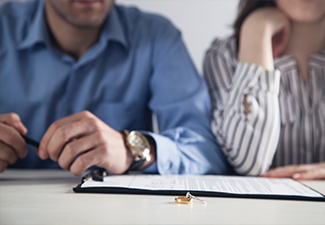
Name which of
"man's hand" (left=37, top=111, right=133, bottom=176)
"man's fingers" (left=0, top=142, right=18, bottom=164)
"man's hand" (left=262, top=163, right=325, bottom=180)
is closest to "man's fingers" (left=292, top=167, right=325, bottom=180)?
"man's hand" (left=262, top=163, right=325, bottom=180)

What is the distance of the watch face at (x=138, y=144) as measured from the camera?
76cm

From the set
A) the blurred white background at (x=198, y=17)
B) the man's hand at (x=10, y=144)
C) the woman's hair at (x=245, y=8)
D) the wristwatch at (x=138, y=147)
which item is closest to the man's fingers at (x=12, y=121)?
the man's hand at (x=10, y=144)

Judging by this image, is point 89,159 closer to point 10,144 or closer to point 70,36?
point 10,144

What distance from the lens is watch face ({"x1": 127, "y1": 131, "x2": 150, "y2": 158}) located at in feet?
2.50

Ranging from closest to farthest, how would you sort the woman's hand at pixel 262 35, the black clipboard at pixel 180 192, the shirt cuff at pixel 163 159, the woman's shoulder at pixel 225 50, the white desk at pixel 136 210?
the white desk at pixel 136 210
the black clipboard at pixel 180 192
the shirt cuff at pixel 163 159
the woman's hand at pixel 262 35
the woman's shoulder at pixel 225 50

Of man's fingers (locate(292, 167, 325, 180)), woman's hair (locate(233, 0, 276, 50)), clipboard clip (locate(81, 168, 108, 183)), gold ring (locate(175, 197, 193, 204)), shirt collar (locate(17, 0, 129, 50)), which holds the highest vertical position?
woman's hair (locate(233, 0, 276, 50))

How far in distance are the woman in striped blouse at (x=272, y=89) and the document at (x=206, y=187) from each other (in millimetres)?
167

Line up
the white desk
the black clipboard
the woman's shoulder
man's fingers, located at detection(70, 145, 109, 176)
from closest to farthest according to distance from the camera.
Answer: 1. the white desk
2. the black clipboard
3. man's fingers, located at detection(70, 145, 109, 176)
4. the woman's shoulder

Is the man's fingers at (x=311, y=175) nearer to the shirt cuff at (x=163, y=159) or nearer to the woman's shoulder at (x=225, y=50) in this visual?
the shirt cuff at (x=163, y=159)

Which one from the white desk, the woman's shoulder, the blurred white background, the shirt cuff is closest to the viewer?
the white desk

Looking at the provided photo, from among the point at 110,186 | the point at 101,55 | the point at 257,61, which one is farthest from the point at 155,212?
the point at 101,55

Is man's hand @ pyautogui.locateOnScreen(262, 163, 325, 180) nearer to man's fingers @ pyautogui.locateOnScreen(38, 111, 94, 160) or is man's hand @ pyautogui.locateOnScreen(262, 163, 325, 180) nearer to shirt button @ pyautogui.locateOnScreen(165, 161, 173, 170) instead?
shirt button @ pyautogui.locateOnScreen(165, 161, 173, 170)

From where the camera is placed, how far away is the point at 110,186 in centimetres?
59

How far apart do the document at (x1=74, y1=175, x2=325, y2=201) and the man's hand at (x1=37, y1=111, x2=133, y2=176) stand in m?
0.05
